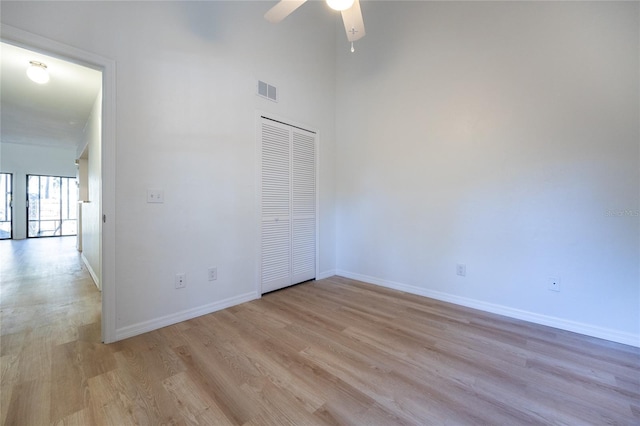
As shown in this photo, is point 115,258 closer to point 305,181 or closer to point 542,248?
point 305,181

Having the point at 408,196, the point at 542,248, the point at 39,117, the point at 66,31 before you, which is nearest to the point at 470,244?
the point at 542,248

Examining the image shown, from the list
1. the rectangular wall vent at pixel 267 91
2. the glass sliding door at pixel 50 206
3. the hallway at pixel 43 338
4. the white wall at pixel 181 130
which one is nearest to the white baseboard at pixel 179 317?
the white wall at pixel 181 130

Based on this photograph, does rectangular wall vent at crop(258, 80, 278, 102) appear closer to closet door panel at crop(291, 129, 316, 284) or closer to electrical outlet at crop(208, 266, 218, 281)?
closet door panel at crop(291, 129, 316, 284)

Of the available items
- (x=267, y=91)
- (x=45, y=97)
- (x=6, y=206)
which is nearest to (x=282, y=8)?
(x=267, y=91)

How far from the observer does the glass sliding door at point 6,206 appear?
7.34 metres

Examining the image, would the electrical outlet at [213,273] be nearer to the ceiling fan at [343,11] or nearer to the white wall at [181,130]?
the white wall at [181,130]

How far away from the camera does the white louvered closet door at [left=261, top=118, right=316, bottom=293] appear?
294 centimetres

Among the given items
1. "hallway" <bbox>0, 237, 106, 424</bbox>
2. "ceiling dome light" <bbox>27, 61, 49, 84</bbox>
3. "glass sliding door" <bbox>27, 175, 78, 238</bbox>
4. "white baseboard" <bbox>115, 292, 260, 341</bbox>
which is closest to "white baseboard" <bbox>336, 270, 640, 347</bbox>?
"white baseboard" <bbox>115, 292, 260, 341</bbox>

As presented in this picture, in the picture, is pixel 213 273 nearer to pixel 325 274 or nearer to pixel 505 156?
pixel 325 274

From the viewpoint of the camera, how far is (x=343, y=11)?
180 centimetres

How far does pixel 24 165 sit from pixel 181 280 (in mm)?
9259

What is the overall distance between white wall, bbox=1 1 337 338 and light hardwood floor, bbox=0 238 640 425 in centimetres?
41

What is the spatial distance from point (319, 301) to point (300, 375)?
4.05 feet

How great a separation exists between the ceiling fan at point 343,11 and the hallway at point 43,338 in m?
2.68
